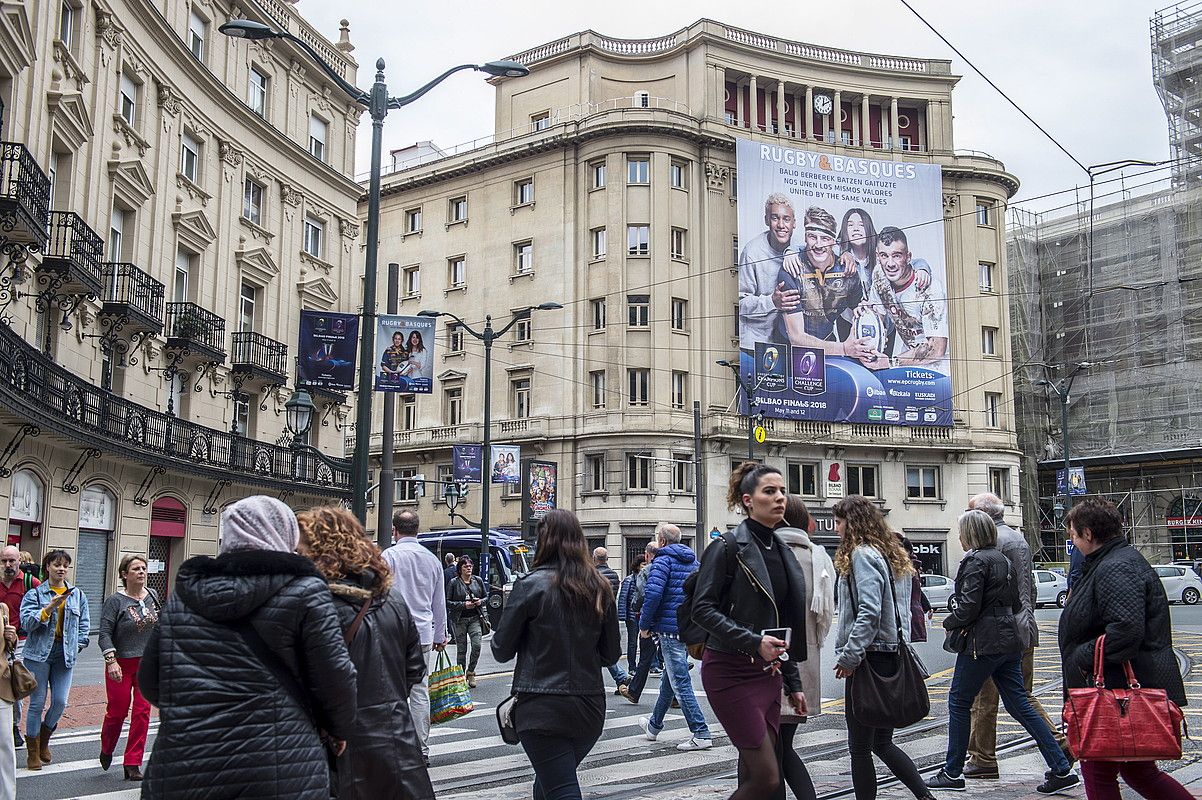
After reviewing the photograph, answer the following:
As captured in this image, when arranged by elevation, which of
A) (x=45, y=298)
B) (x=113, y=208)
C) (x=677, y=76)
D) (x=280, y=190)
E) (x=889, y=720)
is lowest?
(x=889, y=720)

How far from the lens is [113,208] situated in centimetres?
2583

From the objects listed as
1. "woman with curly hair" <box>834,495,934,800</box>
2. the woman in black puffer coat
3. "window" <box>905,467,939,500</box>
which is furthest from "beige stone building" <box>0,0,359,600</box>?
"window" <box>905,467,939,500</box>

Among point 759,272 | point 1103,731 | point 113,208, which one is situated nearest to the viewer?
point 1103,731

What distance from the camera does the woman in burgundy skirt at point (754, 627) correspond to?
18.6ft

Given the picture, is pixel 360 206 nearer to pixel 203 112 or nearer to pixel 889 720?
pixel 203 112

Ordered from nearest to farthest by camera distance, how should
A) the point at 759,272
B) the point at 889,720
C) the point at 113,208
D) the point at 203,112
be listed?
the point at 889,720 → the point at 113,208 → the point at 203,112 → the point at 759,272

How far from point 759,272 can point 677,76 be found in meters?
9.86

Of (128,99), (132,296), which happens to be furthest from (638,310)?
(132,296)

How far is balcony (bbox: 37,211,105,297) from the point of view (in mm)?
21781

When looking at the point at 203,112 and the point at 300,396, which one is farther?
the point at 203,112

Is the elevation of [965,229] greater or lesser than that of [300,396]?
greater

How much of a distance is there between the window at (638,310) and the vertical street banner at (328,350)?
31.5 m

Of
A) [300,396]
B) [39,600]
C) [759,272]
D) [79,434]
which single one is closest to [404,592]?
[39,600]

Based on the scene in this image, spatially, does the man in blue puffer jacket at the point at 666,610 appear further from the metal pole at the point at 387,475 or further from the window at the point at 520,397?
the window at the point at 520,397
